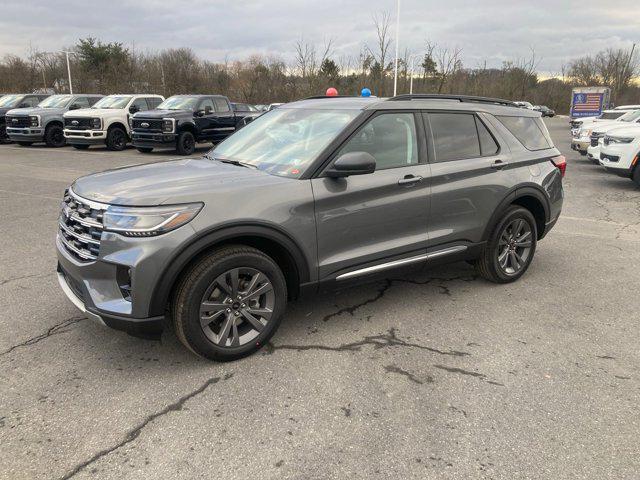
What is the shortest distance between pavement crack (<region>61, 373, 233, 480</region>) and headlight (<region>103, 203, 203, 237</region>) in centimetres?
99

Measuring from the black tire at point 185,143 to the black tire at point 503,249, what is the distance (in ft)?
43.3

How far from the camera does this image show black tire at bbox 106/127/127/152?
17.6 m

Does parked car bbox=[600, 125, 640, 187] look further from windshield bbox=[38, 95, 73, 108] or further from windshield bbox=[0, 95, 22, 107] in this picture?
windshield bbox=[0, 95, 22, 107]

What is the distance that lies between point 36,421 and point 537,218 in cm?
473

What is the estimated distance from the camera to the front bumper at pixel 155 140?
623 inches

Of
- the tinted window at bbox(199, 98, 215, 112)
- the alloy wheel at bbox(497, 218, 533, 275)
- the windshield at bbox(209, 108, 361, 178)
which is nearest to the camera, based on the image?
the windshield at bbox(209, 108, 361, 178)

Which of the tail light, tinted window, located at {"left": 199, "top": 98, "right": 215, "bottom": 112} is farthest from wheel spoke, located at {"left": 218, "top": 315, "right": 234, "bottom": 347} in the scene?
tinted window, located at {"left": 199, "top": 98, "right": 215, "bottom": 112}

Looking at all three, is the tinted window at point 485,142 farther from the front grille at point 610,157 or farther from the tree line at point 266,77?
the tree line at point 266,77

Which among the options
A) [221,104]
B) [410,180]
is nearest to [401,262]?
[410,180]

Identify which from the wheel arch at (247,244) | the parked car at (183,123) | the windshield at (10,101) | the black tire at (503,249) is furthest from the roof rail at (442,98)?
the windshield at (10,101)

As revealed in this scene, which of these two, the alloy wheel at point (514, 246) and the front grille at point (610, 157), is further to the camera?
the front grille at point (610, 157)

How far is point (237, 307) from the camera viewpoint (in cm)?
330

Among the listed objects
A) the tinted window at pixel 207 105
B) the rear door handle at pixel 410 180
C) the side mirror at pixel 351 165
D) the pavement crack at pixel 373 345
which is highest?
the tinted window at pixel 207 105

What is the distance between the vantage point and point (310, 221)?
3.46 meters
